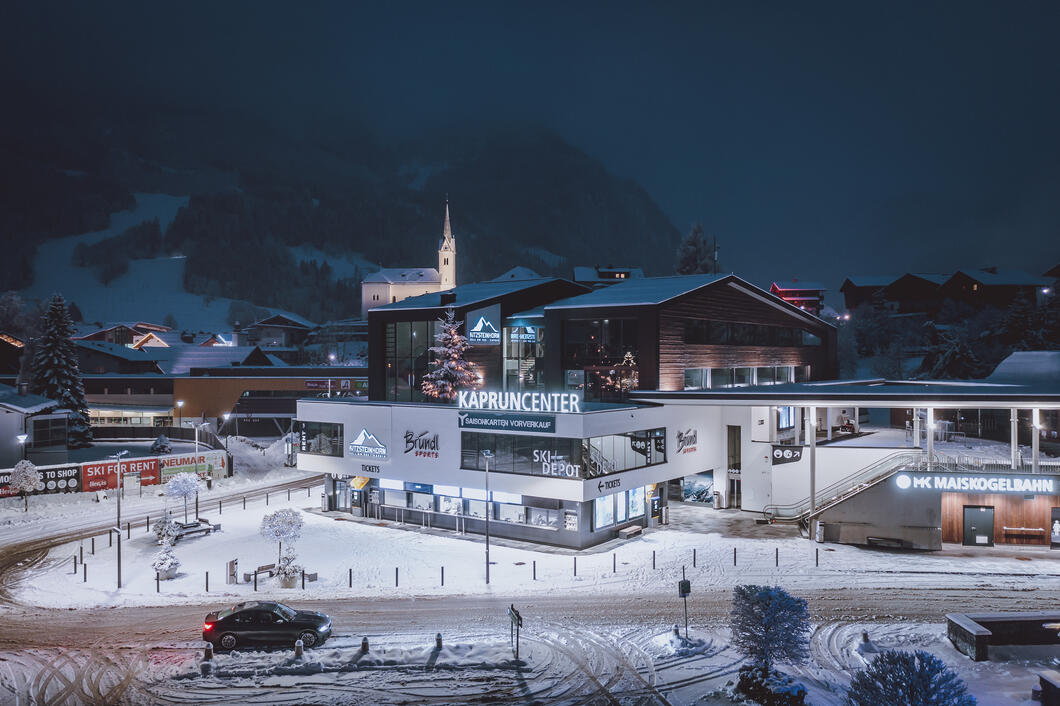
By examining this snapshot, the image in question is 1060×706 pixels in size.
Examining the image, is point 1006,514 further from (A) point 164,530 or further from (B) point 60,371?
(B) point 60,371

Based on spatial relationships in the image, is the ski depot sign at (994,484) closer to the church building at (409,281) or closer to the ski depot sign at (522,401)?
the ski depot sign at (522,401)

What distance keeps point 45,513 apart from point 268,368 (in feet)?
130

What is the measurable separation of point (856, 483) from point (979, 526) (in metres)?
6.11

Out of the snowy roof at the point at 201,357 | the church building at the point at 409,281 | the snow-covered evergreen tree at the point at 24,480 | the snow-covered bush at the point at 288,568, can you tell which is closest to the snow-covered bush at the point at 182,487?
the snow-covered evergreen tree at the point at 24,480

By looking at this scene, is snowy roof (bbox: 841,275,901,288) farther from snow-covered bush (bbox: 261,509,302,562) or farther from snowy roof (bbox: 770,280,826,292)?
snow-covered bush (bbox: 261,509,302,562)

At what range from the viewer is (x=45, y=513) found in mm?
43812

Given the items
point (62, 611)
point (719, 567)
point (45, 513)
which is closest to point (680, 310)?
point (719, 567)

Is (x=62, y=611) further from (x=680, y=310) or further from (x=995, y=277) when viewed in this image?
(x=995, y=277)

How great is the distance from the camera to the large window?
149 feet

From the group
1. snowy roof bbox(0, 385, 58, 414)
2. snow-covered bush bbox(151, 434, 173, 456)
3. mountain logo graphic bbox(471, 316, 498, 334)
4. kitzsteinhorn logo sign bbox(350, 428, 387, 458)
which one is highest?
mountain logo graphic bbox(471, 316, 498, 334)

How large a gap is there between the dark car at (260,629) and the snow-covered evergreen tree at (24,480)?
31.5 metres

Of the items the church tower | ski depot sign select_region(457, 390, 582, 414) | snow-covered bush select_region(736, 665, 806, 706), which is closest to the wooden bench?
ski depot sign select_region(457, 390, 582, 414)

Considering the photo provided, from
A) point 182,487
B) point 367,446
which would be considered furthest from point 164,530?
point 367,446

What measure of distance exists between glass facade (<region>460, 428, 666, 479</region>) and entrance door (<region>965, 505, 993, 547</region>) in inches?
641
